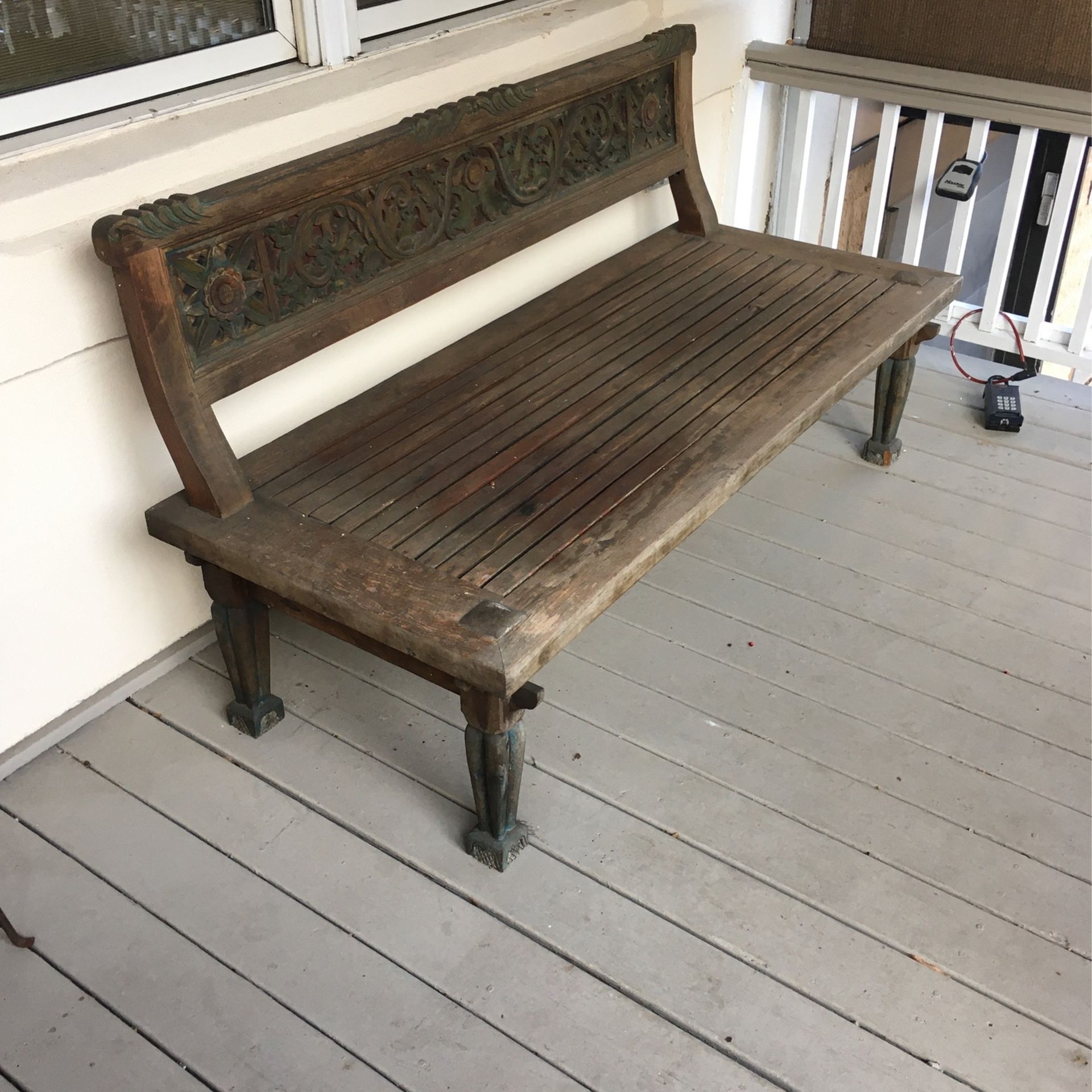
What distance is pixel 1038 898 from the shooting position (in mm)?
1912

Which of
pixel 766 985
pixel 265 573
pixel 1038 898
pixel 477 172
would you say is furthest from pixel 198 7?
pixel 1038 898

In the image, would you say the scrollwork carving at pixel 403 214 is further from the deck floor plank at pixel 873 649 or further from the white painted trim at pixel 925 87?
the deck floor plank at pixel 873 649

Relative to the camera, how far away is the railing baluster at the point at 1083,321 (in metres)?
3.17

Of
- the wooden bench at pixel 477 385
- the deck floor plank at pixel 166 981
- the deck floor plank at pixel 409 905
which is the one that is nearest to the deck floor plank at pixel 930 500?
the wooden bench at pixel 477 385

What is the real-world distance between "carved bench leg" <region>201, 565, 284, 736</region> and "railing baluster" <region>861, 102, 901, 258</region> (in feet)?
6.90

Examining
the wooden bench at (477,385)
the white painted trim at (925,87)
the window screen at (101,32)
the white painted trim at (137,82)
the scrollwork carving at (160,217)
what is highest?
the window screen at (101,32)

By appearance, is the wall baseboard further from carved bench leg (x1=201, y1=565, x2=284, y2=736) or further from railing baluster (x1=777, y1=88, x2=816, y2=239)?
railing baluster (x1=777, y1=88, x2=816, y2=239)

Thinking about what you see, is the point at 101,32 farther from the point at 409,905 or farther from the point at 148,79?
the point at 409,905

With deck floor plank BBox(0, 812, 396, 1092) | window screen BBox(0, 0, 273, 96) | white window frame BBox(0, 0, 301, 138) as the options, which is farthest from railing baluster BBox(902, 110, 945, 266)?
deck floor plank BBox(0, 812, 396, 1092)

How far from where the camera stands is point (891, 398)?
2.92 meters

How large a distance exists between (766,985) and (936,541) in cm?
135

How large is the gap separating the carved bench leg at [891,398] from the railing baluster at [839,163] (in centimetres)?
75

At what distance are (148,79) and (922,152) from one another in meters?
2.23

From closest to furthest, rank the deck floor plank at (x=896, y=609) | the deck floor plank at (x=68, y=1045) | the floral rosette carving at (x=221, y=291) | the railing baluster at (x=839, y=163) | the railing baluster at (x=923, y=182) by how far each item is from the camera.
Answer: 1. the deck floor plank at (x=68, y=1045)
2. the floral rosette carving at (x=221, y=291)
3. the deck floor plank at (x=896, y=609)
4. the railing baluster at (x=923, y=182)
5. the railing baluster at (x=839, y=163)
